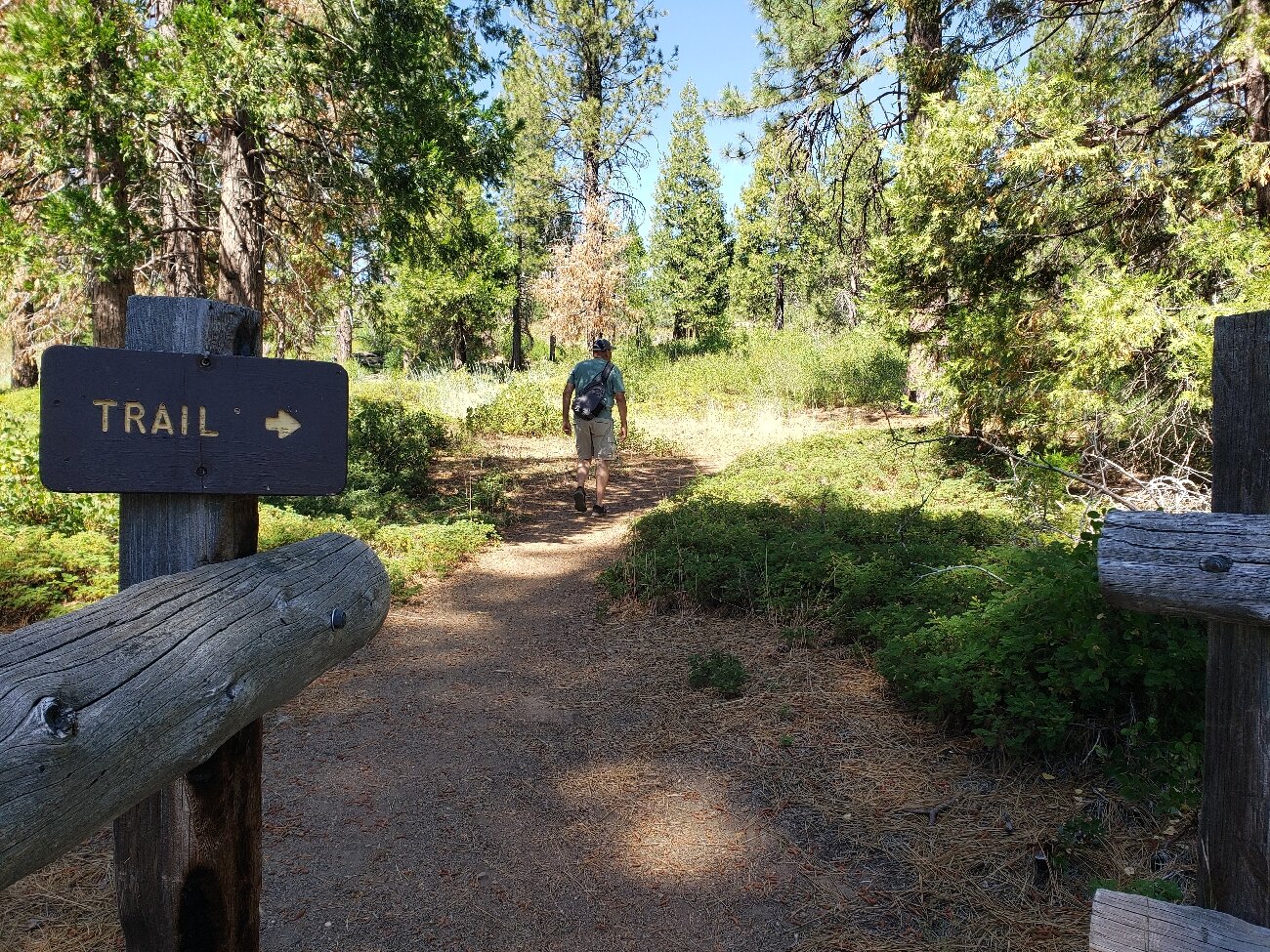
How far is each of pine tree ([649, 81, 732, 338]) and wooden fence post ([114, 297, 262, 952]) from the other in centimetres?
3163

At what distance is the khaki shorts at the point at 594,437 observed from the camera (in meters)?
9.56

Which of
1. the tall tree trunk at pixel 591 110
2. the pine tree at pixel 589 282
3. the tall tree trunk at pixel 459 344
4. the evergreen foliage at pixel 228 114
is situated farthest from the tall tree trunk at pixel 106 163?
the tall tree trunk at pixel 459 344

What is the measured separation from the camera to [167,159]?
8.16m

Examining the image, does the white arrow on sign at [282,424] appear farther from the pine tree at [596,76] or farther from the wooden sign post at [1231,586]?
the pine tree at [596,76]

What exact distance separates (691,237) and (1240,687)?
34312 mm

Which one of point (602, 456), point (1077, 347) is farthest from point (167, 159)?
point (1077, 347)

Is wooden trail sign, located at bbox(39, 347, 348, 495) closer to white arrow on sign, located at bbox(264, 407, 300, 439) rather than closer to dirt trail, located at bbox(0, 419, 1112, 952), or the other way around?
white arrow on sign, located at bbox(264, 407, 300, 439)

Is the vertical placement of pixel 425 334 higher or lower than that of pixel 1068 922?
higher

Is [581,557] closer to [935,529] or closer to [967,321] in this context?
[935,529]

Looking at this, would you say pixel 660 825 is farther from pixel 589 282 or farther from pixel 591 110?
pixel 591 110

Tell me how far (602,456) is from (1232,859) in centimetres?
843

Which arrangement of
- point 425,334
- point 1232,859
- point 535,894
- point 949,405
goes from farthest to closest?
point 425,334, point 949,405, point 535,894, point 1232,859

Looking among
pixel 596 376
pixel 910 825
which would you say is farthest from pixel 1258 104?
pixel 910 825

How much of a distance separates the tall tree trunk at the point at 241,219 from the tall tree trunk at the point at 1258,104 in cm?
878
